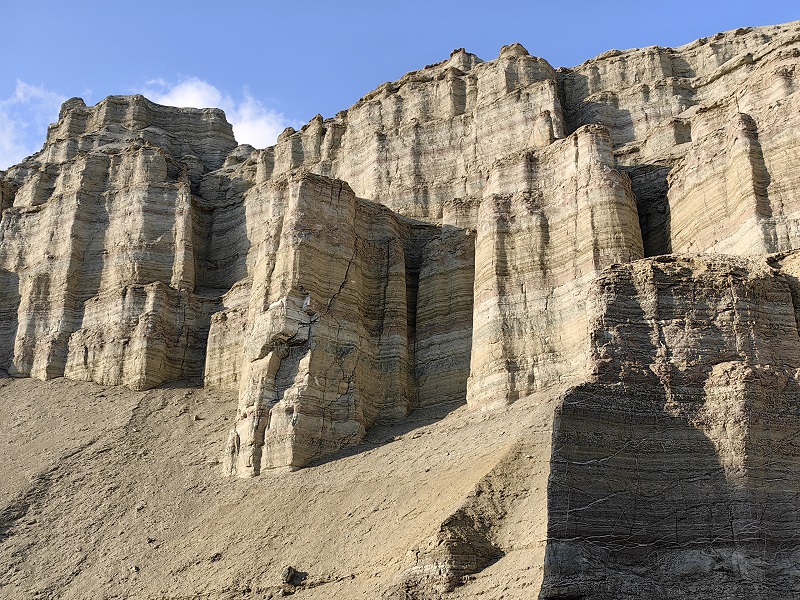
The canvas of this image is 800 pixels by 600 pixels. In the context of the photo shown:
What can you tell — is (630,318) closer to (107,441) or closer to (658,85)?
(107,441)

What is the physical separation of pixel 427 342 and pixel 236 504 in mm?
10477

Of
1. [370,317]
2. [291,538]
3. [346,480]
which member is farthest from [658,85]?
[291,538]

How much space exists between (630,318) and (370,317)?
1867 centimetres

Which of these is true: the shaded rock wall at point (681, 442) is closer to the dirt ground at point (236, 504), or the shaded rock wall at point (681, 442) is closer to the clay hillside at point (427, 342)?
the clay hillside at point (427, 342)

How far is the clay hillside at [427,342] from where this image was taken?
798 inches

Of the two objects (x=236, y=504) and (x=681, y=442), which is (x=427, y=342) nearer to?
(x=236, y=504)

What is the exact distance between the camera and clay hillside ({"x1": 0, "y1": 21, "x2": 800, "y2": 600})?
2027 cm

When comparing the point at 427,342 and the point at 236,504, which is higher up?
the point at 427,342

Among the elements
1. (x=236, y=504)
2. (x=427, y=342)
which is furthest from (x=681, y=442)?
(x=427, y=342)

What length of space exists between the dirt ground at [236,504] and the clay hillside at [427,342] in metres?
0.12

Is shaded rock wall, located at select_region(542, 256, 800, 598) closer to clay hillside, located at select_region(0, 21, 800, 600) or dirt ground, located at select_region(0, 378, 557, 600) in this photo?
clay hillside, located at select_region(0, 21, 800, 600)

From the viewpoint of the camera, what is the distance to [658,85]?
47375 mm

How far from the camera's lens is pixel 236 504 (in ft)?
107

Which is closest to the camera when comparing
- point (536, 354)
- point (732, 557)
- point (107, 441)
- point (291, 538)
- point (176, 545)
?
point (732, 557)
